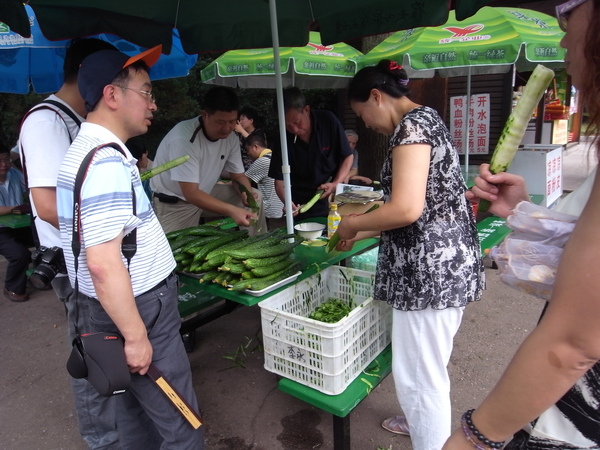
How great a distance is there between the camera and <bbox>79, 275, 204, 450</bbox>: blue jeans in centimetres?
174

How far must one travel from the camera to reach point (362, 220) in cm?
198

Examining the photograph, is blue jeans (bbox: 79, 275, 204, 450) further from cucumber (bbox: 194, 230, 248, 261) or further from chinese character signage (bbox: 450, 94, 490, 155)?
chinese character signage (bbox: 450, 94, 490, 155)

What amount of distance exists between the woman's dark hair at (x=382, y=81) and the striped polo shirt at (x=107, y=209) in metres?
1.14

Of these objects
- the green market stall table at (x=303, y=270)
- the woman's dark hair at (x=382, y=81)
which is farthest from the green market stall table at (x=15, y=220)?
the woman's dark hair at (x=382, y=81)

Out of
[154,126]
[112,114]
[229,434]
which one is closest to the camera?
[112,114]

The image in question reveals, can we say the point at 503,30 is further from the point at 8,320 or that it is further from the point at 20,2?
the point at 8,320

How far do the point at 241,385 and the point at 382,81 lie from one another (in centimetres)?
251

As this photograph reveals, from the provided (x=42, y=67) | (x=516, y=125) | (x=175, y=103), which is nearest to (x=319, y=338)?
(x=516, y=125)

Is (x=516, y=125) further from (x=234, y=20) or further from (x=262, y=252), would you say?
(x=234, y=20)

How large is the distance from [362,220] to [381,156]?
433 centimetres

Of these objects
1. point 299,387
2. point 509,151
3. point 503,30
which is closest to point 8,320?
point 299,387

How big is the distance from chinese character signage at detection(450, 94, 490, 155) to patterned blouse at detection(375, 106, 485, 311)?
20.4 ft

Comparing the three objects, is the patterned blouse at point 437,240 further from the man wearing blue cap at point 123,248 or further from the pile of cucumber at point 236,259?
the man wearing blue cap at point 123,248

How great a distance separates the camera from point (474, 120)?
25.7 ft
